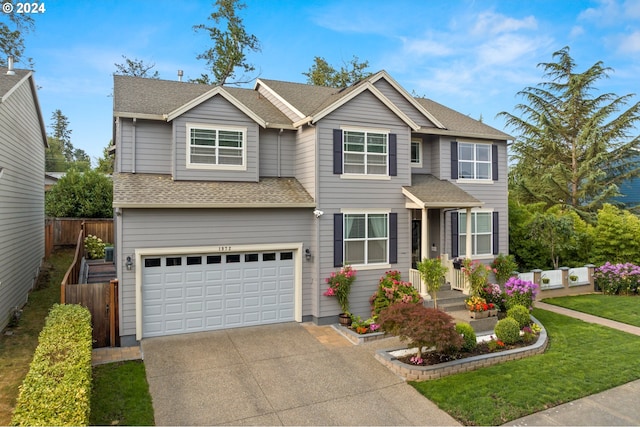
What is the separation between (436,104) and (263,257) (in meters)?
11.5

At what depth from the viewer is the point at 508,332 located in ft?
33.5

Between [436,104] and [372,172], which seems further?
[436,104]

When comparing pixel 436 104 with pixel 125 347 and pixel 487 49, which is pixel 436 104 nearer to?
pixel 487 49

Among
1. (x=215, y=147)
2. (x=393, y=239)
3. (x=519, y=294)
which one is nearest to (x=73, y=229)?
(x=215, y=147)

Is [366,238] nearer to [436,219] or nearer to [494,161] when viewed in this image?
[436,219]

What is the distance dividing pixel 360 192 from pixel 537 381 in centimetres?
691

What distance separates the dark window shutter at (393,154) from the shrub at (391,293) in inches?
133

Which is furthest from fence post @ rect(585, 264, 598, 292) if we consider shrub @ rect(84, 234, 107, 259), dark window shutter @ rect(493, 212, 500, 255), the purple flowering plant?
shrub @ rect(84, 234, 107, 259)

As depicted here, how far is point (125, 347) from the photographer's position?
1016cm

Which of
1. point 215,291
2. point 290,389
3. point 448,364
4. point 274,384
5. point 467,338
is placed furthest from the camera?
point 215,291

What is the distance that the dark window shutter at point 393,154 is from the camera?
13188 millimetres

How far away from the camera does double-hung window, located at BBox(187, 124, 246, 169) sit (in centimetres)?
1194

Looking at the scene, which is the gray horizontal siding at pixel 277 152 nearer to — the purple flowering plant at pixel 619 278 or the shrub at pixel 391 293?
the shrub at pixel 391 293

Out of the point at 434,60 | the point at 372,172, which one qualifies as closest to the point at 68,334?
the point at 372,172
